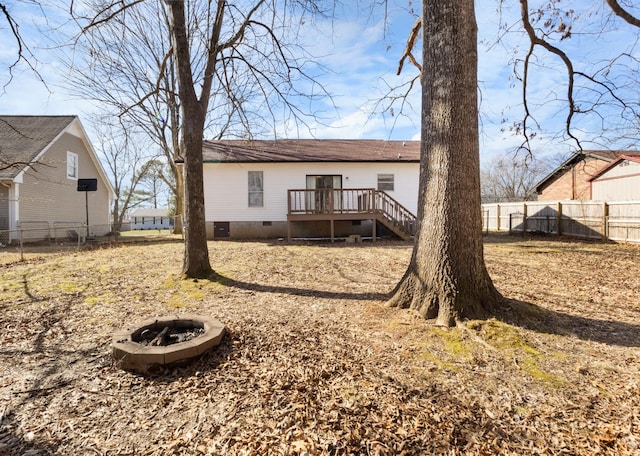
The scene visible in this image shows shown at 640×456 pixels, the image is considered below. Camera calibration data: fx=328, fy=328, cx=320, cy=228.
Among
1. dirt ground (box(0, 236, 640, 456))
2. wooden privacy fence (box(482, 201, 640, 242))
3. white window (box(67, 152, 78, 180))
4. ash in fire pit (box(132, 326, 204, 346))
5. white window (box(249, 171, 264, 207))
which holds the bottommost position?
dirt ground (box(0, 236, 640, 456))

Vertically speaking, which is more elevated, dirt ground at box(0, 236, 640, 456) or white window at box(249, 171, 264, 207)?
white window at box(249, 171, 264, 207)

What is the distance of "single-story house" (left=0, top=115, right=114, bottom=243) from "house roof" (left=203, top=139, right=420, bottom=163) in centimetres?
616

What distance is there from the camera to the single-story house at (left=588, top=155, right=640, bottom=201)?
60.9ft

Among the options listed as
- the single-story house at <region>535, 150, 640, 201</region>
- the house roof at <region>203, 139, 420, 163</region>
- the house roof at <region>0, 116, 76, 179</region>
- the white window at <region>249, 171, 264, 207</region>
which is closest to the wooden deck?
the white window at <region>249, 171, 264, 207</region>

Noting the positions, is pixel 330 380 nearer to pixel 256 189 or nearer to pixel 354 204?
pixel 354 204

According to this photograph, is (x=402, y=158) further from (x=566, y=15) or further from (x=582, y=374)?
(x=582, y=374)

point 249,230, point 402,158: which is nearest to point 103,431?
point 249,230

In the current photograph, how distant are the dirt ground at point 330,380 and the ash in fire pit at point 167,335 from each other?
1.09ft

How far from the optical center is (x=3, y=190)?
45.6ft

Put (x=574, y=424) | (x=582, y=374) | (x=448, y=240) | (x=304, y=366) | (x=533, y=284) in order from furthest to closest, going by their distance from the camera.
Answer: (x=533, y=284) < (x=448, y=240) < (x=304, y=366) < (x=582, y=374) < (x=574, y=424)

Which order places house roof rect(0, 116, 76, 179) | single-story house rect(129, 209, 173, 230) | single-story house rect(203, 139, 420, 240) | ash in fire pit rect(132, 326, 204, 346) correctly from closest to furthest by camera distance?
1. ash in fire pit rect(132, 326, 204, 346)
2. house roof rect(0, 116, 76, 179)
3. single-story house rect(203, 139, 420, 240)
4. single-story house rect(129, 209, 173, 230)

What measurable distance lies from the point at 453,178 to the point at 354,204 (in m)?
11.0

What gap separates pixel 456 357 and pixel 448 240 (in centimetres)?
132

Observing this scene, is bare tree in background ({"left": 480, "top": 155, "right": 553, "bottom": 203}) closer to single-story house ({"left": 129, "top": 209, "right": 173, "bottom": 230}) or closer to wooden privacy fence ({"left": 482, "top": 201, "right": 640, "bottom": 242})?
wooden privacy fence ({"left": 482, "top": 201, "right": 640, "bottom": 242})
